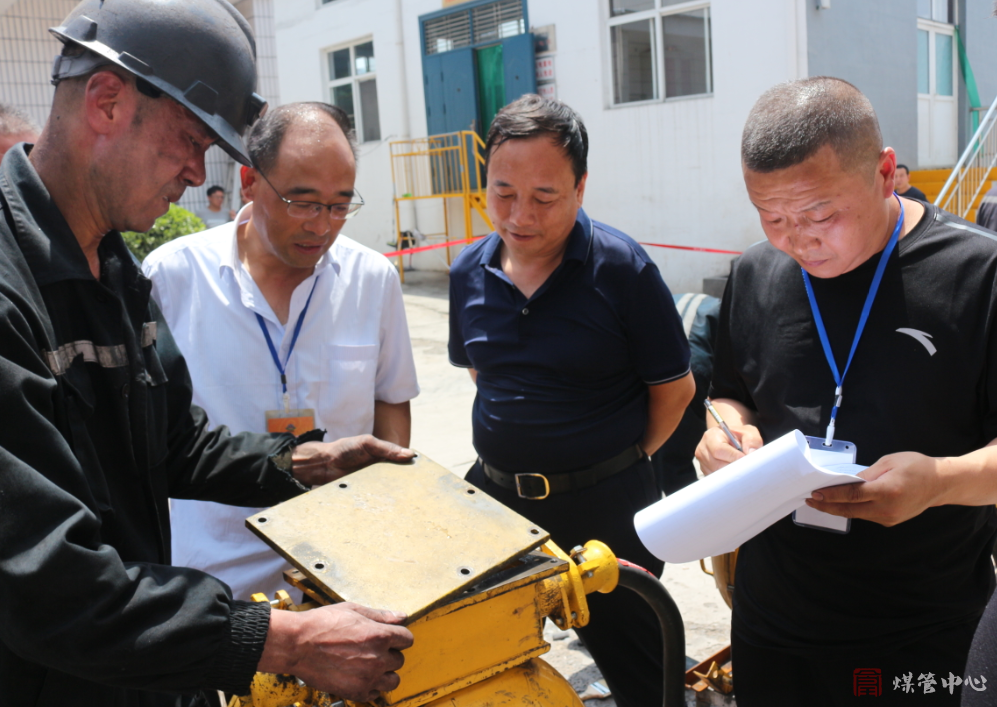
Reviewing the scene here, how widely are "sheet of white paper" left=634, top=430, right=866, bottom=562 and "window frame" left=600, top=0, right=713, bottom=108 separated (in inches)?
320

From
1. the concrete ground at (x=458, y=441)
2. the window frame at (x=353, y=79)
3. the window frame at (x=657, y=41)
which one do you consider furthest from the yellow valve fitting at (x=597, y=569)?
the window frame at (x=353, y=79)

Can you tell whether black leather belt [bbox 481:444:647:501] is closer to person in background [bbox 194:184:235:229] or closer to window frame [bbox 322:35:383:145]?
person in background [bbox 194:184:235:229]

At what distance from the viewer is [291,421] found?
2107mm

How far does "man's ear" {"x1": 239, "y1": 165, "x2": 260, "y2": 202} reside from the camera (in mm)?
2215

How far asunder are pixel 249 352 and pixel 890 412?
5.06 feet

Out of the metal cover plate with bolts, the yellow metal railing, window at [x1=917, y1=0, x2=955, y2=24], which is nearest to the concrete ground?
the yellow metal railing

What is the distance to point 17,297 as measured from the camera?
3.86 feet

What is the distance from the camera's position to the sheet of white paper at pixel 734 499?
1262mm

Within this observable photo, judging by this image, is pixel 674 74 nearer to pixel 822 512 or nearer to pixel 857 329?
pixel 857 329

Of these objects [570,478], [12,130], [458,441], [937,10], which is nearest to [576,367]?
[570,478]

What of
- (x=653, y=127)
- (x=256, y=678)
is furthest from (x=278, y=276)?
(x=653, y=127)

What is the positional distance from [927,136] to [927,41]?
125 cm

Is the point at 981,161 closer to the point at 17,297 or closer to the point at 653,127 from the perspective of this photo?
the point at 653,127

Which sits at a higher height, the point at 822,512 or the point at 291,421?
the point at 291,421
